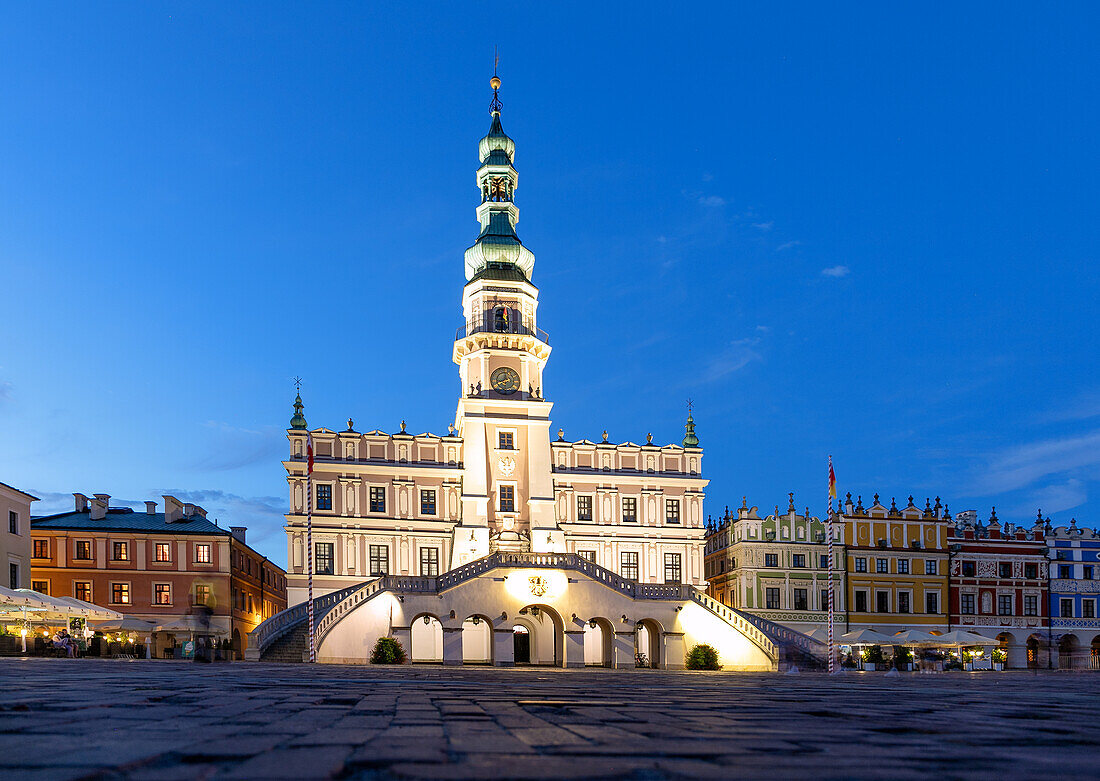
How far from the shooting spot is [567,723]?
8438mm

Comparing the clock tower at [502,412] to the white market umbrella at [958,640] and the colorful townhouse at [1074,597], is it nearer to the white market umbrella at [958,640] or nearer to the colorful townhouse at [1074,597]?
the white market umbrella at [958,640]

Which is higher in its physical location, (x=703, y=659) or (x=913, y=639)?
(x=913, y=639)

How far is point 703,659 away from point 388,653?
16.0 meters

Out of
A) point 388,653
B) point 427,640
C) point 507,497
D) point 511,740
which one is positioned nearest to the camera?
point 511,740

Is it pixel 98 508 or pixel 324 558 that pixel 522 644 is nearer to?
pixel 324 558

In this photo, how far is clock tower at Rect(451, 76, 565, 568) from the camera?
63750mm

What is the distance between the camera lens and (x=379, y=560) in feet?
207

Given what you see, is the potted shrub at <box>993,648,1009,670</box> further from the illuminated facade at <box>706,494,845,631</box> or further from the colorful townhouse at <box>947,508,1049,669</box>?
the illuminated facade at <box>706,494,845,631</box>

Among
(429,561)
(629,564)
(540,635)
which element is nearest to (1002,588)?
(629,564)

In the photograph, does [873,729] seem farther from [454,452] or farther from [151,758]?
[454,452]

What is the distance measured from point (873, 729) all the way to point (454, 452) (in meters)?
57.8

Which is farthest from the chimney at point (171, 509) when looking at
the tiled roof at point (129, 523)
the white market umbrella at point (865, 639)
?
the white market umbrella at point (865, 639)

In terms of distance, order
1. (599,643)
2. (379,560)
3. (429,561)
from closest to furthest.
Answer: (599,643) < (379,560) < (429,561)

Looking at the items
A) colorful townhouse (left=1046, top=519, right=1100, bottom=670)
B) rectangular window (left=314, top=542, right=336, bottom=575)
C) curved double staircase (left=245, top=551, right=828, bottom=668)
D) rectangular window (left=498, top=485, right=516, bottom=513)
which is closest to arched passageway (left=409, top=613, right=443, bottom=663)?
curved double staircase (left=245, top=551, right=828, bottom=668)
